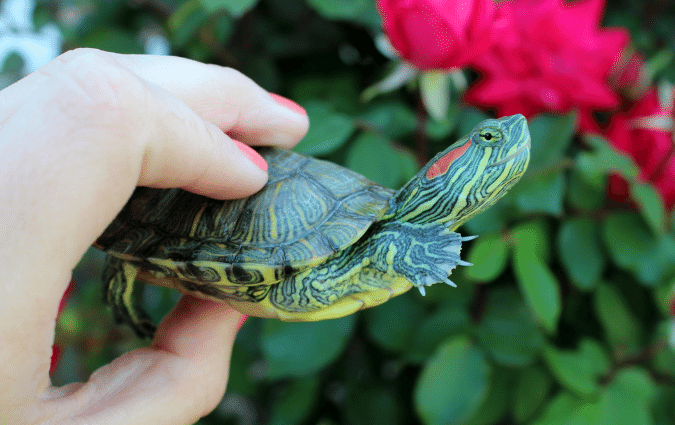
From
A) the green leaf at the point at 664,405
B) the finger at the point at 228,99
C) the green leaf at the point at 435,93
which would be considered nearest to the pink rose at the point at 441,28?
the green leaf at the point at 435,93

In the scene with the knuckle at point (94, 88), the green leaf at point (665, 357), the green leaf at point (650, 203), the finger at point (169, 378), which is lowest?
the green leaf at point (665, 357)

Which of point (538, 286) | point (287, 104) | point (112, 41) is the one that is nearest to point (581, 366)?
point (538, 286)

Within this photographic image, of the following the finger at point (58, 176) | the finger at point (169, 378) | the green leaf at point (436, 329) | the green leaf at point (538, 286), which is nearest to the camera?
the finger at point (58, 176)

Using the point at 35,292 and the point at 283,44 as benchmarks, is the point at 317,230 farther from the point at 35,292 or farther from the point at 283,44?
the point at 283,44

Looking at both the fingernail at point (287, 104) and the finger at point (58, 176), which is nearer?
the finger at point (58, 176)

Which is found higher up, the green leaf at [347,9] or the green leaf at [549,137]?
the green leaf at [347,9]

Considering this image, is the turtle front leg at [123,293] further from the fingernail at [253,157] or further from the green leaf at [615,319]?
the green leaf at [615,319]

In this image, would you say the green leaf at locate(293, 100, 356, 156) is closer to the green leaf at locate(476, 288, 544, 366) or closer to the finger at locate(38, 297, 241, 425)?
the finger at locate(38, 297, 241, 425)

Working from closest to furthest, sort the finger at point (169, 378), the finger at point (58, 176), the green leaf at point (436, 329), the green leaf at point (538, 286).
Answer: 1. the finger at point (58, 176)
2. the finger at point (169, 378)
3. the green leaf at point (538, 286)
4. the green leaf at point (436, 329)
